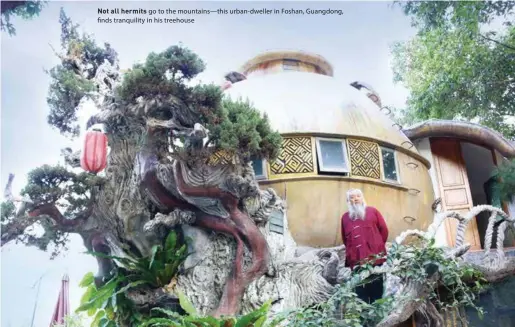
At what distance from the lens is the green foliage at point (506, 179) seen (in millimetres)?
6289

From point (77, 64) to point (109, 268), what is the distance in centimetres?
192

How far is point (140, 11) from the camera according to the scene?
16.9 ft

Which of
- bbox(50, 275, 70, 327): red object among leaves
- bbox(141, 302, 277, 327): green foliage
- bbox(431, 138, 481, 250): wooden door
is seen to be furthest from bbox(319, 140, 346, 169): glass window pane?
bbox(50, 275, 70, 327): red object among leaves

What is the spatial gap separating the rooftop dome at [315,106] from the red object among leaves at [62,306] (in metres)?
→ 2.70

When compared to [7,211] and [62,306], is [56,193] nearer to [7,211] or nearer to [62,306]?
[7,211]

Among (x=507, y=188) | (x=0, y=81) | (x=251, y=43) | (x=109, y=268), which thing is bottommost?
(x=109, y=268)

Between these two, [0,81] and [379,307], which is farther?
[0,81]

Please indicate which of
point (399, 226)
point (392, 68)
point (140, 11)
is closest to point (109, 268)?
point (140, 11)

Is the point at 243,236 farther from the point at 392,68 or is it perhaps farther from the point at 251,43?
the point at 392,68

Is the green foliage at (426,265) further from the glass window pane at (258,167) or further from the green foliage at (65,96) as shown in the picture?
the green foliage at (65,96)

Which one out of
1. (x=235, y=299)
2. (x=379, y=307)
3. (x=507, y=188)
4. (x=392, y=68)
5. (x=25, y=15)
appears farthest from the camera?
(x=392, y=68)

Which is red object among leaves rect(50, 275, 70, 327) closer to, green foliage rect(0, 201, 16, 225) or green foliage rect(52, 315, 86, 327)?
green foliage rect(52, 315, 86, 327)

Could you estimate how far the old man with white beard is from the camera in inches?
190

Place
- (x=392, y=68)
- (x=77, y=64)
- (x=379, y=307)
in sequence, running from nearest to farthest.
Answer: (x=379, y=307), (x=77, y=64), (x=392, y=68)
